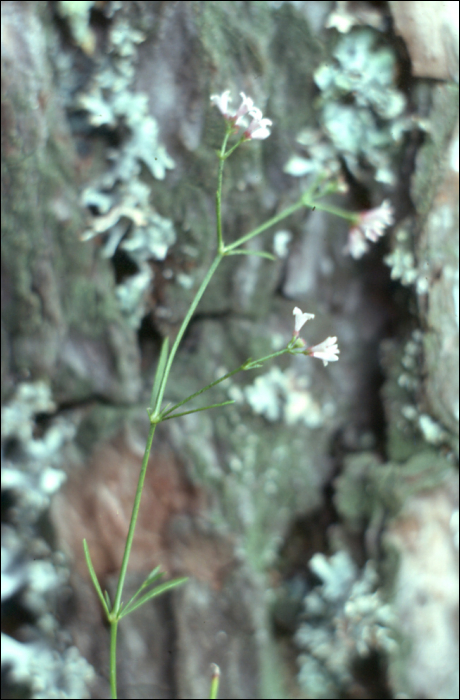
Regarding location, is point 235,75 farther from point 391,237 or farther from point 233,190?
point 391,237

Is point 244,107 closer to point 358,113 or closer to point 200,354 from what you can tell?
point 358,113

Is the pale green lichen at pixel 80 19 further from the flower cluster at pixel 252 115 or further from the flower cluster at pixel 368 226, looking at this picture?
the flower cluster at pixel 368 226

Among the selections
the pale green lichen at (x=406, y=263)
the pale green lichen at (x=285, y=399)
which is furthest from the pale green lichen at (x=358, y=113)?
the pale green lichen at (x=285, y=399)

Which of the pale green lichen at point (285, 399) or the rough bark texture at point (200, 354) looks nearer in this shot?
the rough bark texture at point (200, 354)

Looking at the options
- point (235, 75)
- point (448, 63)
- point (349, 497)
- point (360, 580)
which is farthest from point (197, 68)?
point (360, 580)

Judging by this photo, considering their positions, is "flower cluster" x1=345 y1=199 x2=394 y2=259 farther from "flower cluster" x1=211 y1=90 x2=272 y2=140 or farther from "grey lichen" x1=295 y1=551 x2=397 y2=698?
"grey lichen" x1=295 y1=551 x2=397 y2=698
